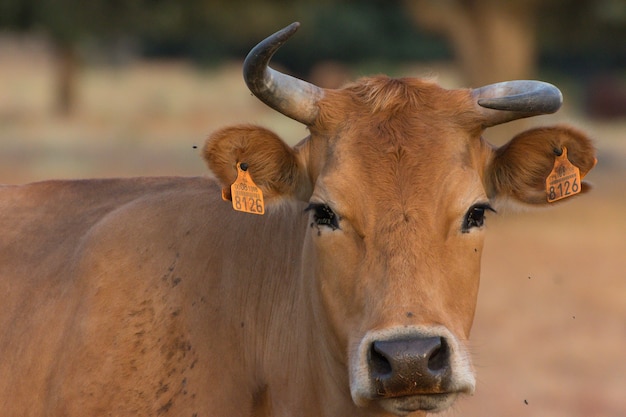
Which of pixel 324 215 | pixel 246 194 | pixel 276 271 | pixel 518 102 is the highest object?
pixel 518 102

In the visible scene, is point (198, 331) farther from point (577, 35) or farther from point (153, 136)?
point (153, 136)

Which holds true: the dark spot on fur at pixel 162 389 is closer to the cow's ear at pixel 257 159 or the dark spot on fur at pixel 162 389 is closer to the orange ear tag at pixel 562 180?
the cow's ear at pixel 257 159

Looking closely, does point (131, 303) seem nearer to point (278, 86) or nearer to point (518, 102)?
point (278, 86)

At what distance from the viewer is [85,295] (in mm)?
5223

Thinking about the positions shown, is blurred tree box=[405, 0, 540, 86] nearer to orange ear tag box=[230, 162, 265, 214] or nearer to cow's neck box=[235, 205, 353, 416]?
cow's neck box=[235, 205, 353, 416]

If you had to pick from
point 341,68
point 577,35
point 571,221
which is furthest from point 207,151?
point 341,68

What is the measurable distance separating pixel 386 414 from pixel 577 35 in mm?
23121

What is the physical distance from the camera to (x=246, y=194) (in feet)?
16.4

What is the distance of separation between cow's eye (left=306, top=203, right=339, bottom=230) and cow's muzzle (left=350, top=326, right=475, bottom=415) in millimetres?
623

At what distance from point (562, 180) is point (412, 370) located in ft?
4.63

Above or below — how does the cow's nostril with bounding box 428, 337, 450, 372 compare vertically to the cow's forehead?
below

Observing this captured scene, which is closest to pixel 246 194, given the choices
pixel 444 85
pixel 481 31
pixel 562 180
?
pixel 562 180

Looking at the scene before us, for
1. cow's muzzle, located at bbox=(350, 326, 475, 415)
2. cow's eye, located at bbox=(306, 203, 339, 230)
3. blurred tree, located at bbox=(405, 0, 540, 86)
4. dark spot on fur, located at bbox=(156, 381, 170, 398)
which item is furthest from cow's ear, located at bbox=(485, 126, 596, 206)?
blurred tree, located at bbox=(405, 0, 540, 86)

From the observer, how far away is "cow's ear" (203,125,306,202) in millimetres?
4988
